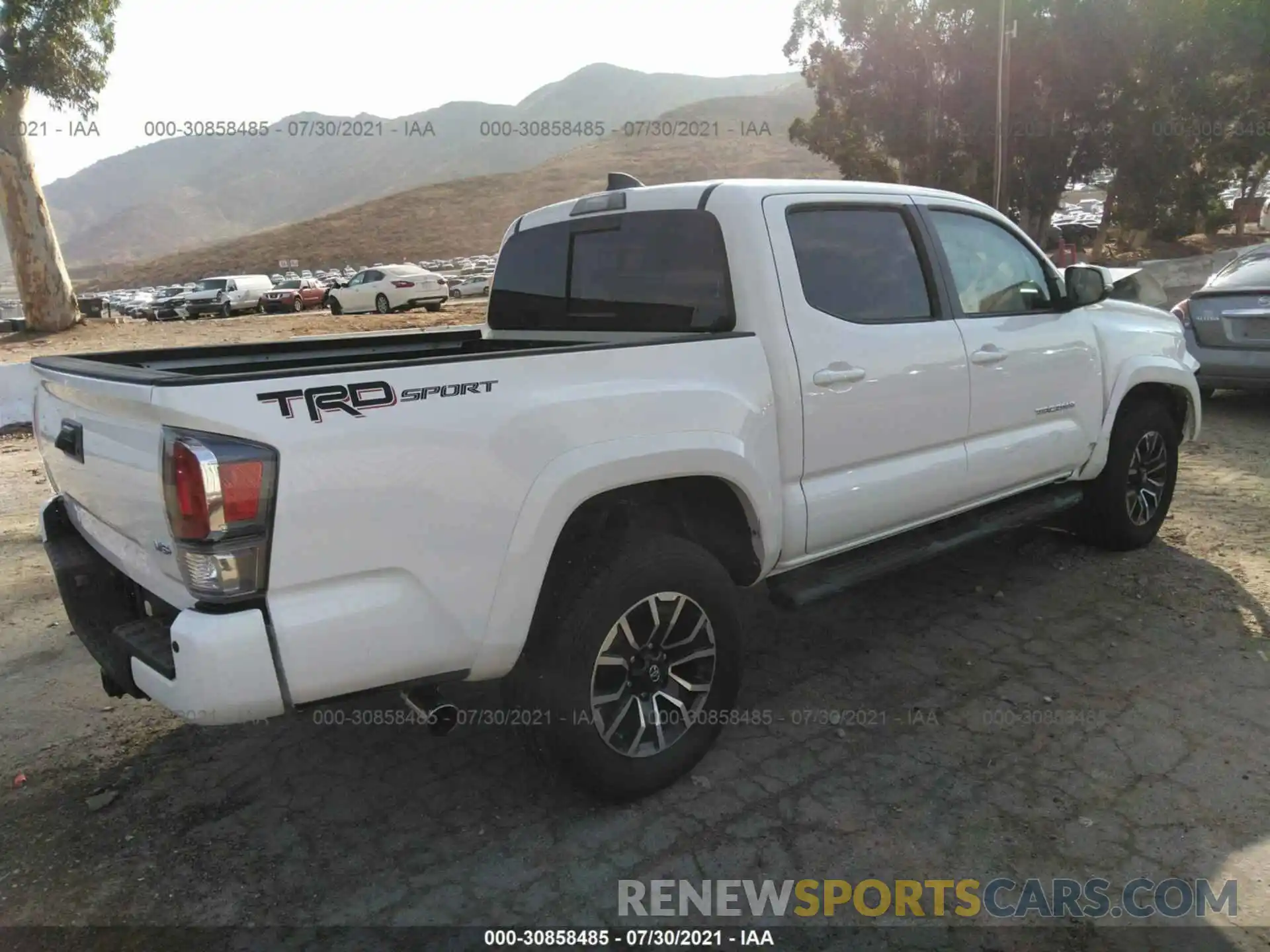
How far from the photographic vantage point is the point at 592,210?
379cm

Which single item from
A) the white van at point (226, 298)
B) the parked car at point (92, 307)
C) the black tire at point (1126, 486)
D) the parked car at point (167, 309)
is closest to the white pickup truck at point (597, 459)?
the black tire at point (1126, 486)

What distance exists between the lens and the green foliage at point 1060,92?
2284cm

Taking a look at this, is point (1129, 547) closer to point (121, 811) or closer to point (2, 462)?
point (121, 811)

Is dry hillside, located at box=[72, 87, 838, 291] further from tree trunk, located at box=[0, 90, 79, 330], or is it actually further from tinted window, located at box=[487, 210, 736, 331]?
tinted window, located at box=[487, 210, 736, 331]

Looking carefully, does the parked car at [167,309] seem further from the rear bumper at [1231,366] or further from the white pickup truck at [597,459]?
Result: the white pickup truck at [597,459]

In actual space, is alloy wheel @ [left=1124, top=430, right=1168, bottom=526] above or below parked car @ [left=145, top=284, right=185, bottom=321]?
above

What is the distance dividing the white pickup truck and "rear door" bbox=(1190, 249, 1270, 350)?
4164 millimetres

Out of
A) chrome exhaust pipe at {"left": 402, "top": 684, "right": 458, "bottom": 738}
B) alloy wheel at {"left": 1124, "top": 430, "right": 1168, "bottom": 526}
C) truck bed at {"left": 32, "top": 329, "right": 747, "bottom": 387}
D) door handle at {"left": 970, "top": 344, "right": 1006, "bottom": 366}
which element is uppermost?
truck bed at {"left": 32, "top": 329, "right": 747, "bottom": 387}

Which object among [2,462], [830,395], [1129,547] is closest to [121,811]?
[830,395]

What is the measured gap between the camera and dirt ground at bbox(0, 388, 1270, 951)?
2693mm

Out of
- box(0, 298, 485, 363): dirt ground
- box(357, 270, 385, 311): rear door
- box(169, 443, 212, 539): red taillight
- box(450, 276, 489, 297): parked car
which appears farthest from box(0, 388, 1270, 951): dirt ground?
box(450, 276, 489, 297): parked car

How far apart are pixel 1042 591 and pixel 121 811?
13.9ft

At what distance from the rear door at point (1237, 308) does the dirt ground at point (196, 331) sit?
13.2 metres

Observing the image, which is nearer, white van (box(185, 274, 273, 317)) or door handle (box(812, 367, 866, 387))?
door handle (box(812, 367, 866, 387))
